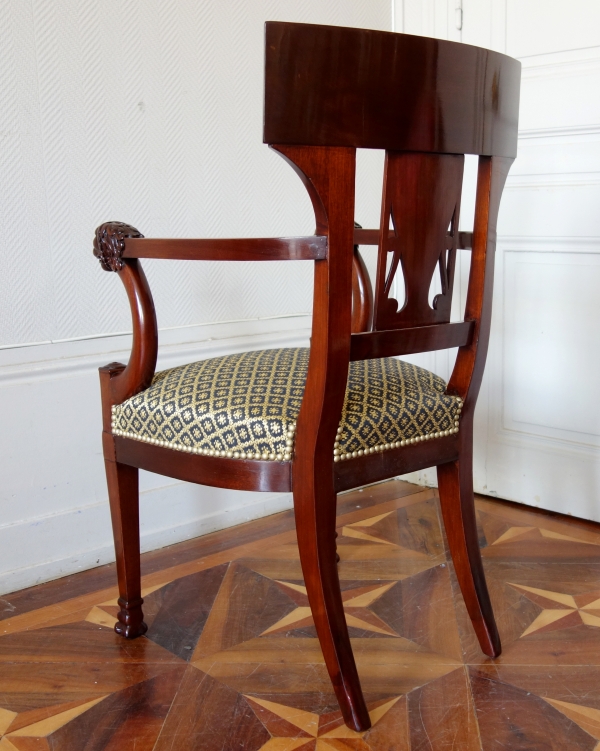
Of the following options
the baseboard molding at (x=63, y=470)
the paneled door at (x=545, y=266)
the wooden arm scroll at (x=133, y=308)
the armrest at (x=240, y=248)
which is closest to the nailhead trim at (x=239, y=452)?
the wooden arm scroll at (x=133, y=308)

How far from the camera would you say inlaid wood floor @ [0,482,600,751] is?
1191mm

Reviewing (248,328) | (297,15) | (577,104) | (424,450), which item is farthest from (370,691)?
(297,15)

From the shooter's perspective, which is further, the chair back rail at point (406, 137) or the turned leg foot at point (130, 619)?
the turned leg foot at point (130, 619)

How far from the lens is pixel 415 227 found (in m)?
1.10

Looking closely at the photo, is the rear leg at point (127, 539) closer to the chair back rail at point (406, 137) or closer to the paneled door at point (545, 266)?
the chair back rail at point (406, 137)

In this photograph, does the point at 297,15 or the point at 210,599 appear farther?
the point at 297,15

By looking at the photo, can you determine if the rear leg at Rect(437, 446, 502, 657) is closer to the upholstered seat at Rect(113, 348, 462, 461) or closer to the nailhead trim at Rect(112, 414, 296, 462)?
the upholstered seat at Rect(113, 348, 462, 461)

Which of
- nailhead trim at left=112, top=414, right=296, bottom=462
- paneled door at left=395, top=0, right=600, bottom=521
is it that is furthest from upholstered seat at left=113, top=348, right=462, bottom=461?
paneled door at left=395, top=0, right=600, bottom=521

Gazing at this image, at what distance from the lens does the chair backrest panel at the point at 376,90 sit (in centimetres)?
94

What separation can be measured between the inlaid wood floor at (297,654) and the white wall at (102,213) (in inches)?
5.6

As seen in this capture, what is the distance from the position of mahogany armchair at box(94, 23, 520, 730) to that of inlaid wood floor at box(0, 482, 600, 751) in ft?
0.34

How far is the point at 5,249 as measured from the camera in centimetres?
164

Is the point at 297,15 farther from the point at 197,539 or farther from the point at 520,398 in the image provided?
the point at 197,539

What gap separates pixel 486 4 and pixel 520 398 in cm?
104
